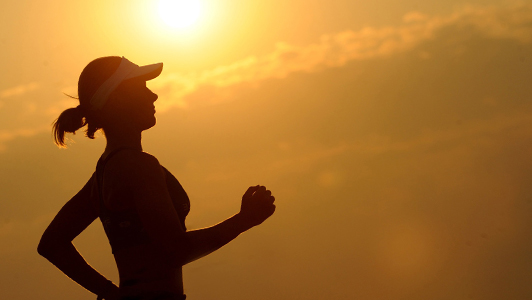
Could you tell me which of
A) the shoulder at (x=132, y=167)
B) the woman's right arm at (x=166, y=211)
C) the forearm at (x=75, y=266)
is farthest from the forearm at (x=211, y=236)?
the forearm at (x=75, y=266)

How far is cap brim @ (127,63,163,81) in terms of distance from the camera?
4375 millimetres

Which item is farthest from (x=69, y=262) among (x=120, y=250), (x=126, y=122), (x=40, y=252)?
(x=126, y=122)

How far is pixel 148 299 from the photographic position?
4.06 metres

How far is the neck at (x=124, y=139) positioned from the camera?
4.27m

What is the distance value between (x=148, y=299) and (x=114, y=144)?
3.16 feet

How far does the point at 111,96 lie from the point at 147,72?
0.89 feet

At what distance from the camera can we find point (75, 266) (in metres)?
4.68

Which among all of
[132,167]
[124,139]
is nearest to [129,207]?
[132,167]

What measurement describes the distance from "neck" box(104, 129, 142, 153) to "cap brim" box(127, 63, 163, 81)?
1.15 ft

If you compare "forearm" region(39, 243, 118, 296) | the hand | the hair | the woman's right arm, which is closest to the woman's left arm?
"forearm" region(39, 243, 118, 296)

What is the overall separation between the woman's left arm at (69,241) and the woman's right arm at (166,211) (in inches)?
27.8

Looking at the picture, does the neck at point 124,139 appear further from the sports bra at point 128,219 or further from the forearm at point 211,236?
the forearm at point 211,236

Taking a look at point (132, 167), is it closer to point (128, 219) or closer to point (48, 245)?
point (128, 219)

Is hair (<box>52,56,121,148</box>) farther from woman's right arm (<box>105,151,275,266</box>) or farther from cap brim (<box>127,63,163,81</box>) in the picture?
woman's right arm (<box>105,151,275,266</box>)
